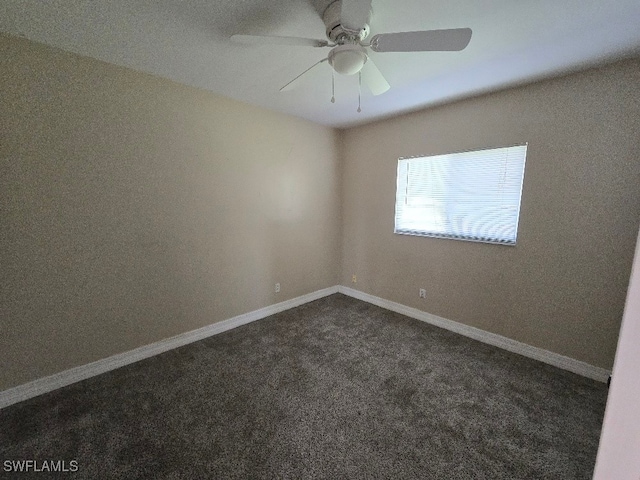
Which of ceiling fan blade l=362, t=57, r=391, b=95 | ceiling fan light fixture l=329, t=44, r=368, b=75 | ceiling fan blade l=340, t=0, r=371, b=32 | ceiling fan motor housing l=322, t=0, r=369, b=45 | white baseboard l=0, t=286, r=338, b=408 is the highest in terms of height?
ceiling fan motor housing l=322, t=0, r=369, b=45

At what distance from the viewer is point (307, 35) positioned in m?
1.70

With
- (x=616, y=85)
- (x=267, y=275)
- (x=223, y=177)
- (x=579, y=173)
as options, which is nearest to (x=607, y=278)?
(x=579, y=173)

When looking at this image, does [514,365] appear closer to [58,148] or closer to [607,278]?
[607,278]

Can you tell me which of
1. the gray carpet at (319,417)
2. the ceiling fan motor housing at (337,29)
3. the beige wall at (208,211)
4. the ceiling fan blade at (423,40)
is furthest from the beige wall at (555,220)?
the ceiling fan motor housing at (337,29)

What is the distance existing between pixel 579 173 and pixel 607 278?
84 cm

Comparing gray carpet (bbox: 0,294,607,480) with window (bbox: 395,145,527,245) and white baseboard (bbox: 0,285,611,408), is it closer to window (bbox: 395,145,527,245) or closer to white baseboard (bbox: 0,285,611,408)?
white baseboard (bbox: 0,285,611,408)

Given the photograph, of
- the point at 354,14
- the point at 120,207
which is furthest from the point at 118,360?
the point at 354,14

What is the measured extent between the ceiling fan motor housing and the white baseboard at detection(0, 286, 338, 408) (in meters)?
2.72

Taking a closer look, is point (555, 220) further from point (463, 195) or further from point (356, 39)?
point (356, 39)

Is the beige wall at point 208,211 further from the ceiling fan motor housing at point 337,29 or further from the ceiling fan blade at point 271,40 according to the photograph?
the ceiling fan motor housing at point 337,29

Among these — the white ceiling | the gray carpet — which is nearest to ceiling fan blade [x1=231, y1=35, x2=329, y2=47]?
the white ceiling

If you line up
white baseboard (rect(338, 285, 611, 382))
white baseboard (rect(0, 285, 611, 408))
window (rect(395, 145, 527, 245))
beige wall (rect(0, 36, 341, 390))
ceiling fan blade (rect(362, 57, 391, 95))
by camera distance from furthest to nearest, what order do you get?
window (rect(395, 145, 527, 245)) → white baseboard (rect(338, 285, 611, 382)) → white baseboard (rect(0, 285, 611, 408)) → beige wall (rect(0, 36, 341, 390)) → ceiling fan blade (rect(362, 57, 391, 95))

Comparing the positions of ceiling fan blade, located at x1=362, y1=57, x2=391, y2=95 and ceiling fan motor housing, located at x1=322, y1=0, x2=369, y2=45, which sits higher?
ceiling fan motor housing, located at x1=322, y1=0, x2=369, y2=45

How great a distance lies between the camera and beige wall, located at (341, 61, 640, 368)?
193cm
